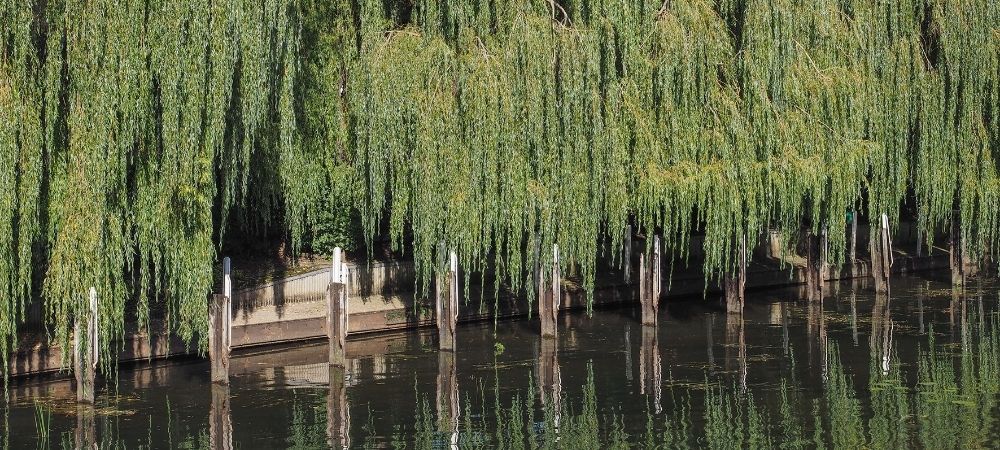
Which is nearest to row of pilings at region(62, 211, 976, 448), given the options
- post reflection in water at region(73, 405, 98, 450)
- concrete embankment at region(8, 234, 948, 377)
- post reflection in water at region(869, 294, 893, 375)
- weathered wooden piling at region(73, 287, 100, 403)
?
weathered wooden piling at region(73, 287, 100, 403)

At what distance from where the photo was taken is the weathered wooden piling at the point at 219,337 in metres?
23.9

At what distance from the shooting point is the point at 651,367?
26516 millimetres

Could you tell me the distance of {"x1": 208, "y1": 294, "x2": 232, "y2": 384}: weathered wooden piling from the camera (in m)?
23.9

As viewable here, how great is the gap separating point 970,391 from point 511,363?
8.64m

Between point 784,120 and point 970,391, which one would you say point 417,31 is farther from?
point 970,391

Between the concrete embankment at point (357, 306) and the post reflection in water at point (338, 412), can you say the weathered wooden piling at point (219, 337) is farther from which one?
the post reflection in water at point (338, 412)

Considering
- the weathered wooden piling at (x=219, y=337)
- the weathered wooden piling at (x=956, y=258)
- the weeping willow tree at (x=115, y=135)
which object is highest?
the weeping willow tree at (x=115, y=135)

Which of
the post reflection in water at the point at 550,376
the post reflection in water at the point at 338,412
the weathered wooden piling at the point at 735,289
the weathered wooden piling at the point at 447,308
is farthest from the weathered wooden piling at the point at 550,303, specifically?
the post reflection in water at the point at 338,412

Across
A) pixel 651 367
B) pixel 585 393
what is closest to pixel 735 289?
pixel 651 367

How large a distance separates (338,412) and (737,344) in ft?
33.4

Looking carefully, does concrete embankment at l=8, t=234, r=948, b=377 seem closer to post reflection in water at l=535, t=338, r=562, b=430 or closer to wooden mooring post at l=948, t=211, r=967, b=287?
post reflection in water at l=535, t=338, r=562, b=430

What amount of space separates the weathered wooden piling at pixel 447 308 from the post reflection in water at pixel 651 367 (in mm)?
3907

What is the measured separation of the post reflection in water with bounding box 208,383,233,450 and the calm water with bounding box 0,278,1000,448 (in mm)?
44

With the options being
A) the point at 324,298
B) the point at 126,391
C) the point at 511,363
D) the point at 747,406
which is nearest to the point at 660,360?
the point at 511,363
